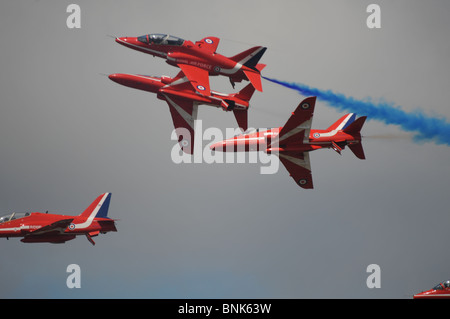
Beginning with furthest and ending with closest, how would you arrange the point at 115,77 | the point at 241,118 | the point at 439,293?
the point at 439,293 → the point at 241,118 → the point at 115,77

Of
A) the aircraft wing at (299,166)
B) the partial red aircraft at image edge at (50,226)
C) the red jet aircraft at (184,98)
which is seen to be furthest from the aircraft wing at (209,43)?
the partial red aircraft at image edge at (50,226)

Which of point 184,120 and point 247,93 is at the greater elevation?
Result: point 247,93

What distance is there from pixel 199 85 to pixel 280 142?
586cm

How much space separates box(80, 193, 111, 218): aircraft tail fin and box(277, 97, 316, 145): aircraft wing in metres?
12.8

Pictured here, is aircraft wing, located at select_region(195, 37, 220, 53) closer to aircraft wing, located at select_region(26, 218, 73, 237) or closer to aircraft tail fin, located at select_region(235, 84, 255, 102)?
aircraft tail fin, located at select_region(235, 84, 255, 102)

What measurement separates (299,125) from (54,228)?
15796 mm

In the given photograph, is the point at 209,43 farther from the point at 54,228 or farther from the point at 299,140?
the point at 54,228

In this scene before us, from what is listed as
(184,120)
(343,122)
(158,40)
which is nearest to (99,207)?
(184,120)

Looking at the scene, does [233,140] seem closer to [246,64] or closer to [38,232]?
[246,64]

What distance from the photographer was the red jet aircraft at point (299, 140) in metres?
42.8

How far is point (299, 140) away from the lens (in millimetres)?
43469

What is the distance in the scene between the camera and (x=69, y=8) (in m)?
52.3

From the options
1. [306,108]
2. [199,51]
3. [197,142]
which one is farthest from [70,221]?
[306,108]

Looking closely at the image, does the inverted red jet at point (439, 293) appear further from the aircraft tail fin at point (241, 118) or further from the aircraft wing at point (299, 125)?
the aircraft tail fin at point (241, 118)
